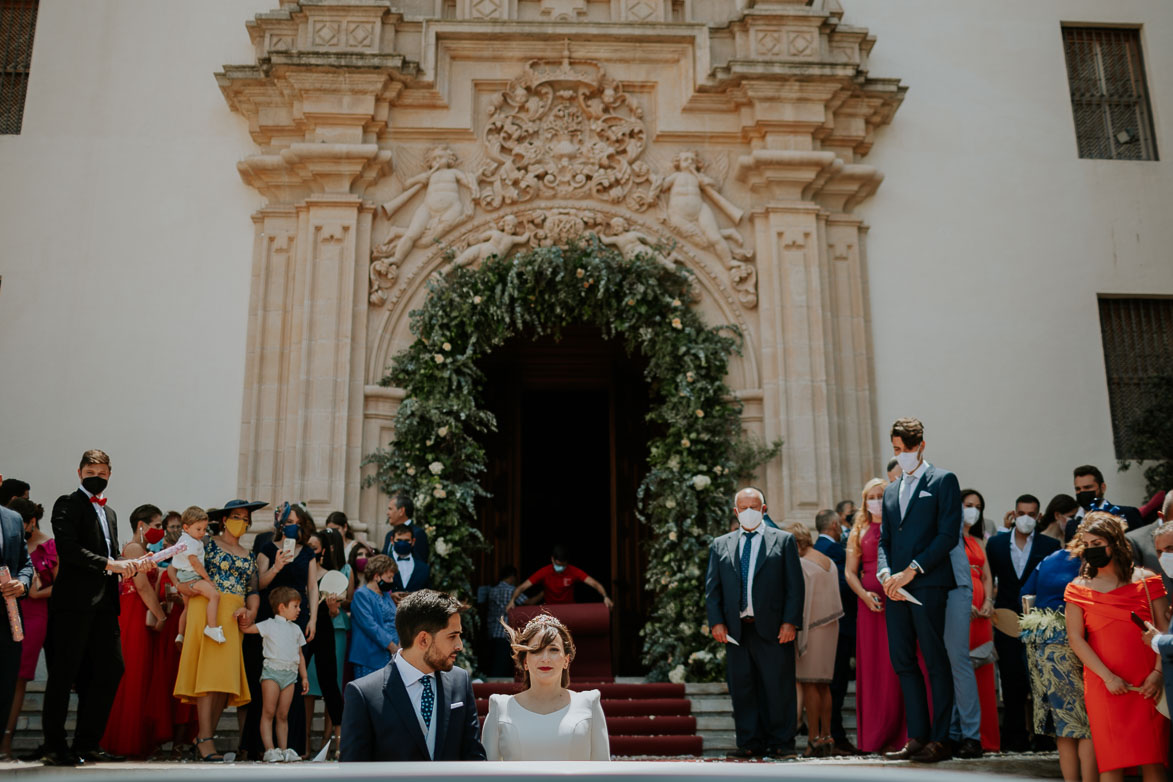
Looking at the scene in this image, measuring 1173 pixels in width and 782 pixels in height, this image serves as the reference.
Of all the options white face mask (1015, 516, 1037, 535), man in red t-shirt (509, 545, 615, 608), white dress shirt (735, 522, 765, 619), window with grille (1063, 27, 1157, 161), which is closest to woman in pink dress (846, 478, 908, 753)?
white dress shirt (735, 522, 765, 619)

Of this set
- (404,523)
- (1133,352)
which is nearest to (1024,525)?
(1133,352)

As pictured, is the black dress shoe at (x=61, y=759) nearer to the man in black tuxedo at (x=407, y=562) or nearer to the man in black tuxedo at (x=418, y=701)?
the man in black tuxedo at (x=407, y=562)

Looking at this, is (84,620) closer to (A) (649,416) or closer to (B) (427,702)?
(B) (427,702)

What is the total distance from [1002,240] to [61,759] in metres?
10.7

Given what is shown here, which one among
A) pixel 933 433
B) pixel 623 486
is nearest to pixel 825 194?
pixel 933 433

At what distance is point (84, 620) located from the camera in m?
7.17

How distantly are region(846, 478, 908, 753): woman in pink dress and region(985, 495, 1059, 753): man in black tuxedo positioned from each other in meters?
1.06

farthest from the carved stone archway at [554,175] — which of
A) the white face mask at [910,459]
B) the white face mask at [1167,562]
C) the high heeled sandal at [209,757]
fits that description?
the white face mask at [1167,562]

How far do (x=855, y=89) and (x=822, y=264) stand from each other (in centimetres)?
204

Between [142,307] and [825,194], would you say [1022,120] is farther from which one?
[142,307]

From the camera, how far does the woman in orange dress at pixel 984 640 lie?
7645 mm

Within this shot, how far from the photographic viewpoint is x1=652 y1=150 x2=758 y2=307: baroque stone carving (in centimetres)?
1216

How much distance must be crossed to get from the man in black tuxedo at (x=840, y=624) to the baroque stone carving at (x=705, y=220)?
3.49 meters

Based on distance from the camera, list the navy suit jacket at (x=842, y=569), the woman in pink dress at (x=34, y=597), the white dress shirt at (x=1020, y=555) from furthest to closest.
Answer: the navy suit jacket at (x=842, y=569) → the white dress shirt at (x=1020, y=555) → the woman in pink dress at (x=34, y=597)
